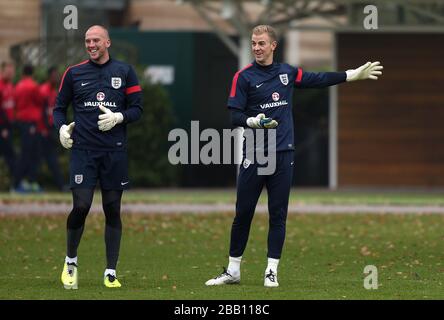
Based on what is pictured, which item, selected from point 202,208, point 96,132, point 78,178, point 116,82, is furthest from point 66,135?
point 202,208

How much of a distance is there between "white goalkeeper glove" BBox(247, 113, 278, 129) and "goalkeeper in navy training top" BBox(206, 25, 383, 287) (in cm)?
6

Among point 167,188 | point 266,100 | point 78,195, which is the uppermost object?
point 266,100

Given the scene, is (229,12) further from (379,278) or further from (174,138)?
(379,278)

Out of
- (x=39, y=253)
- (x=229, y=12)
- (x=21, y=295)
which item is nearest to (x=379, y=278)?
(x=21, y=295)

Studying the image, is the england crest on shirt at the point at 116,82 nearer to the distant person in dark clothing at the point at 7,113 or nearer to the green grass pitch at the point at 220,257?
the green grass pitch at the point at 220,257

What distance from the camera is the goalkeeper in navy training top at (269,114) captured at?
11.2m

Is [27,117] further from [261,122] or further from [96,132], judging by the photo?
[261,122]

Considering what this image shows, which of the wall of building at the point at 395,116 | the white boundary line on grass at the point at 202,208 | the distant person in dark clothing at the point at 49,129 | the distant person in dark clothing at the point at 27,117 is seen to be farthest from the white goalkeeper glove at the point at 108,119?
the wall of building at the point at 395,116

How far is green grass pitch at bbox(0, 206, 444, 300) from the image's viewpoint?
10781 mm

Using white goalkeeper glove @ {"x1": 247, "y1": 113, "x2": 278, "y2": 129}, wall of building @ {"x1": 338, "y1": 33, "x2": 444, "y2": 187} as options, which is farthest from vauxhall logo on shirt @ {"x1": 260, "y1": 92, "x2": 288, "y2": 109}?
wall of building @ {"x1": 338, "y1": 33, "x2": 444, "y2": 187}

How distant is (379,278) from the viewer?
11.9 m

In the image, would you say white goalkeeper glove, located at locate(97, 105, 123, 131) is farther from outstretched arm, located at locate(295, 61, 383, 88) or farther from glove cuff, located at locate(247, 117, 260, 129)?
outstretched arm, located at locate(295, 61, 383, 88)

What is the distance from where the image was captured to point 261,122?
35.9 feet

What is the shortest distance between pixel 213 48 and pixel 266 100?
683 inches
